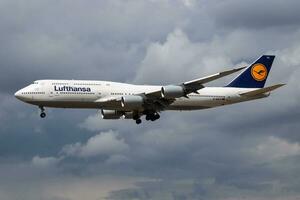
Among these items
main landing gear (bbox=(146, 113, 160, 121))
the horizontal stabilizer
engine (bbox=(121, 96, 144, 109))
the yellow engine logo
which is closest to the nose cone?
engine (bbox=(121, 96, 144, 109))

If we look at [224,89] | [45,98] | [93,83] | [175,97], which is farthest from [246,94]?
[45,98]

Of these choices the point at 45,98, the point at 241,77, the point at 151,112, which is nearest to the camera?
the point at 45,98

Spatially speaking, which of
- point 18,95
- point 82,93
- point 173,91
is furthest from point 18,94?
point 173,91

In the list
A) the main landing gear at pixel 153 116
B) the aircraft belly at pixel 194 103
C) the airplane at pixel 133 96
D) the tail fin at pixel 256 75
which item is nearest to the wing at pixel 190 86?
the airplane at pixel 133 96

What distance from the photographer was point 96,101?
4215 inches

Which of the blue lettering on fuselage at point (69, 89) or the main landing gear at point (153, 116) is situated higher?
the blue lettering on fuselage at point (69, 89)

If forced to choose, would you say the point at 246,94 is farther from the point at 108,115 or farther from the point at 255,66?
the point at 108,115

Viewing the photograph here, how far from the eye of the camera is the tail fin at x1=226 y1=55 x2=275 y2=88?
121500 mm

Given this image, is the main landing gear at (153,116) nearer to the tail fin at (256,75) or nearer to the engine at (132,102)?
the engine at (132,102)

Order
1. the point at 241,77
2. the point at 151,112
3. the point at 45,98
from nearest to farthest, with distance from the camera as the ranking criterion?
the point at 45,98 < the point at 151,112 < the point at 241,77

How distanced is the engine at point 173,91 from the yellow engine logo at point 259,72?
825 inches

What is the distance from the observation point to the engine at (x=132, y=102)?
4195 inches

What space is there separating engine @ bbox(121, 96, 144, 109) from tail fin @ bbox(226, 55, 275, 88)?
1930 cm

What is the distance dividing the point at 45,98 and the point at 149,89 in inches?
641
